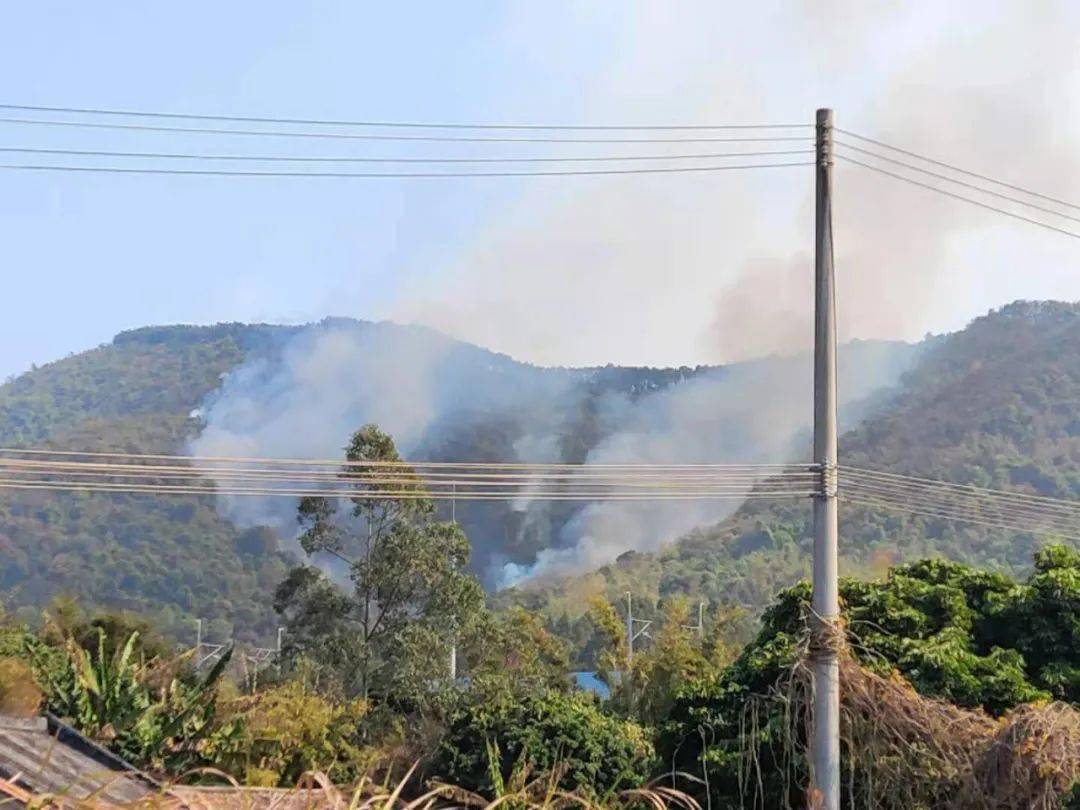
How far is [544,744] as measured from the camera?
71.3 feet

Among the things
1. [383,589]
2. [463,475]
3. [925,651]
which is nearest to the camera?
[925,651]

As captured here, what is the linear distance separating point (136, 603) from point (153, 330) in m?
66.1

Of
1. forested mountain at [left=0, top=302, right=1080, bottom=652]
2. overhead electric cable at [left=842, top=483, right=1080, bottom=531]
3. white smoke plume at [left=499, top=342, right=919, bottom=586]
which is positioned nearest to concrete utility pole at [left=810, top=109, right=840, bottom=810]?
overhead electric cable at [left=842, top=483, right=1080, bottom=531]

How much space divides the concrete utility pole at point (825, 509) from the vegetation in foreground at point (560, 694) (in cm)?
26

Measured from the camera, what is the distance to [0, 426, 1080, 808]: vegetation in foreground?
505 inches

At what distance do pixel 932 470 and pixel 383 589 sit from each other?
230ft

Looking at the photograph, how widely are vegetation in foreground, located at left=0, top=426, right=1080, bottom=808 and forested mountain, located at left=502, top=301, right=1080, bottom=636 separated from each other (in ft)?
130

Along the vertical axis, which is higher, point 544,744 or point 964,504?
point 964,504

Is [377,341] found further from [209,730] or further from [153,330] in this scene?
[209,730]

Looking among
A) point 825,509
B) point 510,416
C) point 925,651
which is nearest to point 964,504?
point 925,651

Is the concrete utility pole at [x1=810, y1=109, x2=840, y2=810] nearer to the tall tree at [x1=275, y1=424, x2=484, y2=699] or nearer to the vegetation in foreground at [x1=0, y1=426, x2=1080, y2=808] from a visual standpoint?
the vegetation in foreground at [x1=0, y1=426, x2=1080, y2=808]

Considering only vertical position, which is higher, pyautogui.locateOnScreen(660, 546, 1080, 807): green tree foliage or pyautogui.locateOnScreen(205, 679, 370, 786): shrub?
pyautogui.locateOnScreen(660, 546, 1080, 807): green tree foliage

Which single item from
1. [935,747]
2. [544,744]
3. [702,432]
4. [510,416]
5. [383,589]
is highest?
[510,416]

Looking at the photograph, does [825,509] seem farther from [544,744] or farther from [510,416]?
[510,416]
